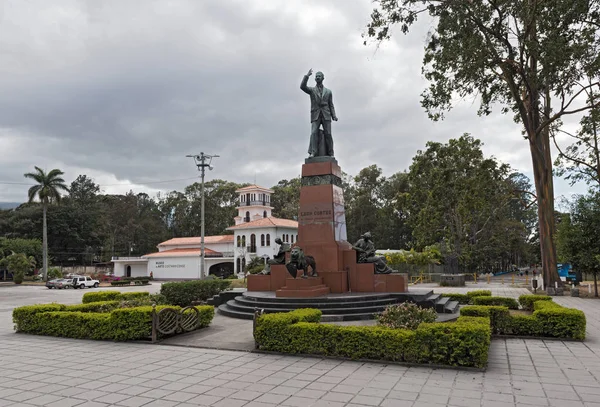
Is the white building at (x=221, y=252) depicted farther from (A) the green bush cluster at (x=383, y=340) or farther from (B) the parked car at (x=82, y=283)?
(A) the green bush cluster at (x=383, y=340)

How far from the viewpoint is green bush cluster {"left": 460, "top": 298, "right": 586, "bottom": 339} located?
8.74m

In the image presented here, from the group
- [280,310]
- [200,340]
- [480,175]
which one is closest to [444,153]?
[480,175]

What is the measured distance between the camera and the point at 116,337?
918 centimetres

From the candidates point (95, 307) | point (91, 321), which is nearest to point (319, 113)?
point (95, 307)

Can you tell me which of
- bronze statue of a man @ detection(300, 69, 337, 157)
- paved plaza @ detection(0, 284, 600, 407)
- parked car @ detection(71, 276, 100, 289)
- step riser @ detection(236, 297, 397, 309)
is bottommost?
parked car @ detection(71, 276, 100, 289)

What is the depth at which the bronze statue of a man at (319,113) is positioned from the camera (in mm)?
14953

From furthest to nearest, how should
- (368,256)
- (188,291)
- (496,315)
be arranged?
(188,291) → (368,256) → (496,315)

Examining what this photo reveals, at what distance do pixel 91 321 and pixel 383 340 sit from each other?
21.4 ft

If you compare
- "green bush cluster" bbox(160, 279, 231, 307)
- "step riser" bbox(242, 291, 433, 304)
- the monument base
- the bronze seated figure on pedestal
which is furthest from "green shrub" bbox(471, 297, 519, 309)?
"green bush cluster" bbox(160, 279, 231, 307)

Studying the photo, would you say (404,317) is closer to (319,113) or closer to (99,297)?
(319,113)

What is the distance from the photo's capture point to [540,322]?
8.96 meters

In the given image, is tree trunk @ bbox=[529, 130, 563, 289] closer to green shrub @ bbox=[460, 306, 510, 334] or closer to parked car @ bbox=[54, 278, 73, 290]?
green shrub @ bbox=[460, 306, 510, 334]

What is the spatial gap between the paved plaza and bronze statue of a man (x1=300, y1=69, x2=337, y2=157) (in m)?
8.65

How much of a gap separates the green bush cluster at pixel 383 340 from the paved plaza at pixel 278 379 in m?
0.21
